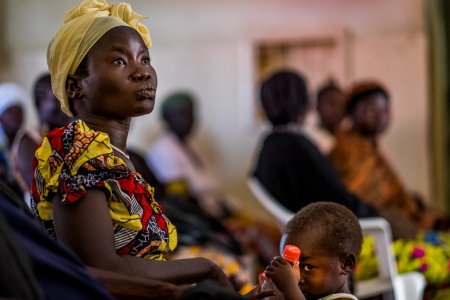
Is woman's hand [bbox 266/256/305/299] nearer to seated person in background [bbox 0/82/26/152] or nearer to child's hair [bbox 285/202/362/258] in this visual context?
child's hair [bbox 285/202/362/258]

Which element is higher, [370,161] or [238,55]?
[238,55]

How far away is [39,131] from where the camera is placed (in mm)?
4559

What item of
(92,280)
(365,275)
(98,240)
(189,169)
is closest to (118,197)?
(98,240)

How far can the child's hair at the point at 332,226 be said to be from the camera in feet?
8.23

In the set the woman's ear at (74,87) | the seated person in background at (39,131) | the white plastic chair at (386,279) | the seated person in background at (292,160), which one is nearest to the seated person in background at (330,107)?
the seated person in background at (292,160)

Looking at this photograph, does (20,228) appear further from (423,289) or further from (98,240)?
(423,289)

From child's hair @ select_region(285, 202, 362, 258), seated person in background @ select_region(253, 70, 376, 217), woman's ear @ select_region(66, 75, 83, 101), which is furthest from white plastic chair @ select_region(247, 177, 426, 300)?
woman's ear @ select_region(66, 75, 83, 101)

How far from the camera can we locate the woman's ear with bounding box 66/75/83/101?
226 cm

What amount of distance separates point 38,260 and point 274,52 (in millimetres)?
6432

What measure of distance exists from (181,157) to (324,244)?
5.50 meters

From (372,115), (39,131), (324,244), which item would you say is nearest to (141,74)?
(324,244)

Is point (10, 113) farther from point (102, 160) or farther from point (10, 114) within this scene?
point (102, 160)

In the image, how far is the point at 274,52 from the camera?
815 centimetres

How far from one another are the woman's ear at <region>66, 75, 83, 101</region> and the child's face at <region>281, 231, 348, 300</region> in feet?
2.37
